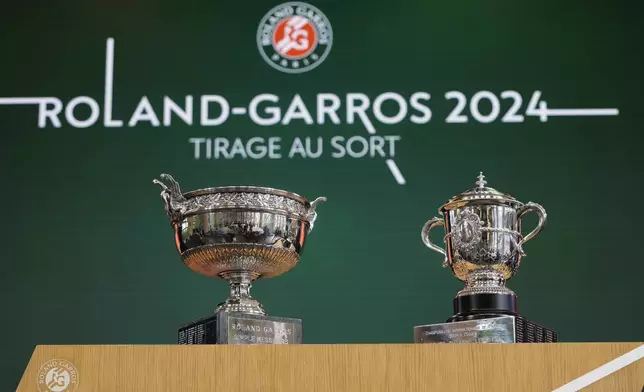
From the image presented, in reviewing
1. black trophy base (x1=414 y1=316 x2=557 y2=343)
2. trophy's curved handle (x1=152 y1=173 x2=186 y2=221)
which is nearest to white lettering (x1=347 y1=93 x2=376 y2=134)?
trophy's curved handle (x1=152 y1=173 x2=186 y2=221)

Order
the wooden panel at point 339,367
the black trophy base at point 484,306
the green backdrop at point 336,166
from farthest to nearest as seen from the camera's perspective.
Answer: the green backdrop at point 336,166, the black trophy base at point 484,306, the wooden panel at point 339,367

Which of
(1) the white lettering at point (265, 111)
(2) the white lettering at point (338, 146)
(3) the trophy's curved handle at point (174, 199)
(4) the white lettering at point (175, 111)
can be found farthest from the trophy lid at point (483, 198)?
(4) the white lettering at point (175, 111)

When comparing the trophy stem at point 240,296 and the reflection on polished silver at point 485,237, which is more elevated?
the reflection on polished silver at point 485,237

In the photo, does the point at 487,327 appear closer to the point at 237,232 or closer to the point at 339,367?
the point at 339,367

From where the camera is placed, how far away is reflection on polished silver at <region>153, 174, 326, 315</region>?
6.72 feet

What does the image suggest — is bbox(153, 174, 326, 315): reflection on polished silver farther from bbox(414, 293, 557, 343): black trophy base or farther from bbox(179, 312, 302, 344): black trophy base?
bbox(414, 293, 557, 343): black trophy base

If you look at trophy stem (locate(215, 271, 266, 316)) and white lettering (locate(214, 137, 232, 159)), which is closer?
trophy stem (locate(215, 271, 266, 316))

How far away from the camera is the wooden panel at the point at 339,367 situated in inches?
62.2

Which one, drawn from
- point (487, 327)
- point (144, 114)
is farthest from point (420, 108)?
point (487, 327)

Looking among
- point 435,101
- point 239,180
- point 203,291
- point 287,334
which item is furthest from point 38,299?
point 287,334

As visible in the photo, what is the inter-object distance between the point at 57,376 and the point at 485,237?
0.89m

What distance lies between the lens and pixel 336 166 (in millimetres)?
3561

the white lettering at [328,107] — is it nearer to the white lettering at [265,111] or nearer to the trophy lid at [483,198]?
the white lettering at [265,111]

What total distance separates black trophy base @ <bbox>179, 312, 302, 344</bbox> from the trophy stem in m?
0.10
